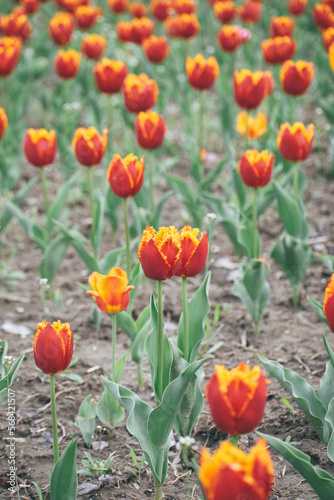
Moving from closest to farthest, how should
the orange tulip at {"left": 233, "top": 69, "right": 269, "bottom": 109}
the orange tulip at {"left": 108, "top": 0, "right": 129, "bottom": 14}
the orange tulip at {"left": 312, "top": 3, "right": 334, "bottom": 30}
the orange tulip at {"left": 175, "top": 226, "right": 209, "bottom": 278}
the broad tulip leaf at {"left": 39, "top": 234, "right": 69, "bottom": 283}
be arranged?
the orange tulip at {"left": 175, "top": 226, "right": 209, "bottom": 278}, the broad tulip leaf at {"left": 39, "top": 234, "right": 69, "bottom": 283}, the orange tulip at {"left": 233, "top": 69, "right": 269, "bottom": 109}, the orange tulip at {"left": 312, "top": 3, "right": 334, "bottom": 30}, the orange tulip at {"left": 108, "top": 0, "right": 129, "bottom": 14}

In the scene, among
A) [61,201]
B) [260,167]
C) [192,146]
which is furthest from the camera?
[192,146]

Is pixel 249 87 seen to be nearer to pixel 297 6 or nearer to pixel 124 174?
pixel 124 174

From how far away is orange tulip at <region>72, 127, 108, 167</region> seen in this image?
263 centimetres

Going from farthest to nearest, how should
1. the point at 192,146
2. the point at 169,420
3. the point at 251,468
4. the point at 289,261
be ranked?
the point at 192,146
the point at 289,261
the point at 169,420
the point at 251,468

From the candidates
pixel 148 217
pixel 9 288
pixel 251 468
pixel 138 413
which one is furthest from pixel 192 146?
pixel 251 468

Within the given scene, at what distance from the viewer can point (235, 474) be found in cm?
102

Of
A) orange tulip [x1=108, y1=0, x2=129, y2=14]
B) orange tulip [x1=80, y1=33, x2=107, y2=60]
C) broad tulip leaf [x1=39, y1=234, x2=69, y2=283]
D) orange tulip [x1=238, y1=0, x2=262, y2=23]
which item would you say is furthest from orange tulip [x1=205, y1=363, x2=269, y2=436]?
orange tulip [x1=108, y1=0, x2=129, y2=14]

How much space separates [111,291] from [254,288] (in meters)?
0.91

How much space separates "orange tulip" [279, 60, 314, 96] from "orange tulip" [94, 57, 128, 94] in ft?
3.25

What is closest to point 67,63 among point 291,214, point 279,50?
point 279,50

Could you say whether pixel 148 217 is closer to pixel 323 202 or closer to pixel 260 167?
pixel 260 167

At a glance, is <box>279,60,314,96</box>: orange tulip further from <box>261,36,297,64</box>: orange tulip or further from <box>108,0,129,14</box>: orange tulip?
<box>108,0,129,14</box>: orange tulip

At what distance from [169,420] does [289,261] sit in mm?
1347

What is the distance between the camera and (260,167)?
2.42 meters
